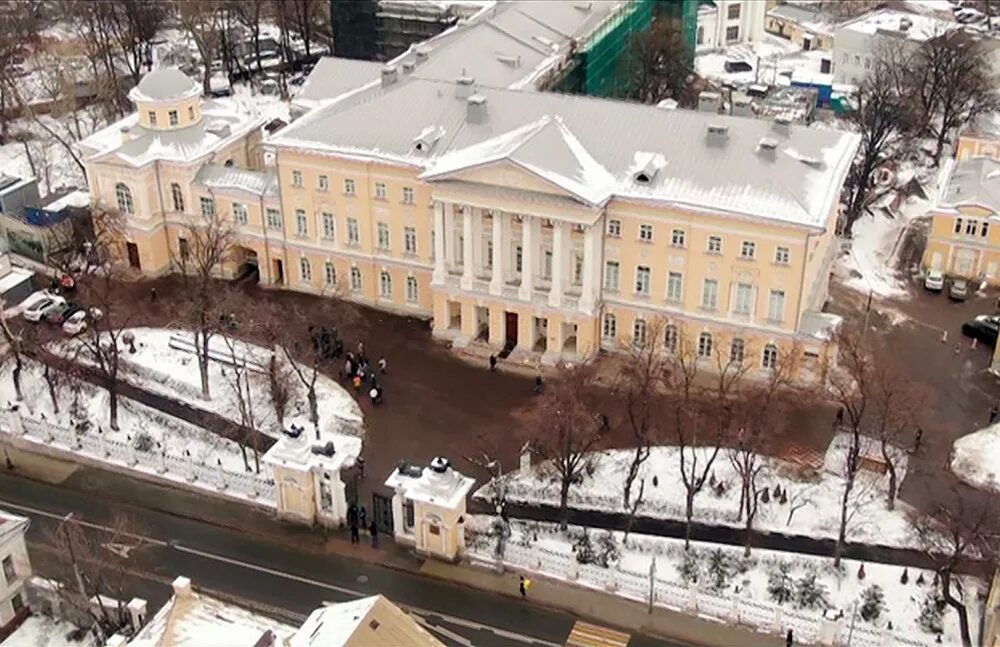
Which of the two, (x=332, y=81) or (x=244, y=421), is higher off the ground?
(x=332, y=81)

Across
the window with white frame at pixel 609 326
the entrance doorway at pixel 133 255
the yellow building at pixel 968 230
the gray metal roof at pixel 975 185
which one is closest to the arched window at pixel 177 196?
the entrance doorway at pixel 133 255

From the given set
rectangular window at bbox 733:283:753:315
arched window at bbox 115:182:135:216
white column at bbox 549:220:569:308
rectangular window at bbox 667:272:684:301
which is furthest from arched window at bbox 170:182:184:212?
rectangular window at bbox 733:283:753:315

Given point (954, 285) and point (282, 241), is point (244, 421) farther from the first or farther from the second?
point (954, 285)

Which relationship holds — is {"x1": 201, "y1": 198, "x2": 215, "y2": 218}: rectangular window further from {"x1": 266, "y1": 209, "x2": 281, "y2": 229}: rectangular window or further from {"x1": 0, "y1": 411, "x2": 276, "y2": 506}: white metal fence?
{"x1": 0, "y1": 411, "x2": 276, "y2": 506}: white metal fence

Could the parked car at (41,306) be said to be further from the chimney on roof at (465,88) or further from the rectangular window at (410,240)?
the chimney on roof at (465,88)

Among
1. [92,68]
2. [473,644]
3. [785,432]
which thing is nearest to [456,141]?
[785,432]

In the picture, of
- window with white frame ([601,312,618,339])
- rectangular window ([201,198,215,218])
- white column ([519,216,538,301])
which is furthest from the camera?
rectangular window ([201,198,215,218])
